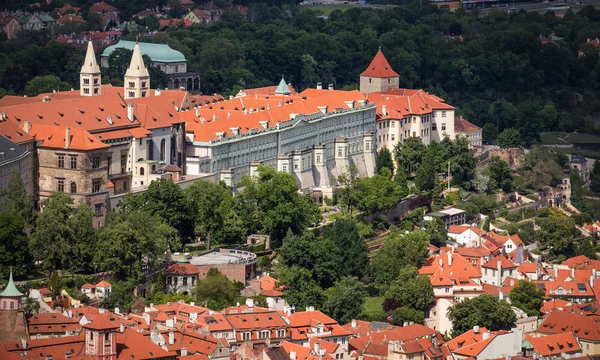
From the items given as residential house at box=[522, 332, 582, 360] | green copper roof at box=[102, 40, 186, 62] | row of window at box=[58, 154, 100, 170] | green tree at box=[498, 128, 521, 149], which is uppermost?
green copper roof at box=[102, 40, 186, 62]

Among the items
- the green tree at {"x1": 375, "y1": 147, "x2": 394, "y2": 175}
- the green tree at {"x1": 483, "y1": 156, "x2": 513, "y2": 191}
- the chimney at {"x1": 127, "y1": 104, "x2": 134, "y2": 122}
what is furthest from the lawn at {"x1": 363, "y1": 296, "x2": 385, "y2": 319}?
the green tree at {"x1": 483, "y1": 156, "x2": 513, "y2": 191}

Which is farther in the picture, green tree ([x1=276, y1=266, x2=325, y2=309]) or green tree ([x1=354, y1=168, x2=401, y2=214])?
green tree ([x1=354, y1=168, x2=401, y2=214])

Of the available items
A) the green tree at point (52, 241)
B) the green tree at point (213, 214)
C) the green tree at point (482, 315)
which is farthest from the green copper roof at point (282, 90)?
the green tree at point (52, 241)

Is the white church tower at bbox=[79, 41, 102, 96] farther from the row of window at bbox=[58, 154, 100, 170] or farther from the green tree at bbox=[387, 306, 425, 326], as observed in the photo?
the green tree at bbox=[387, 306, 425, 326]

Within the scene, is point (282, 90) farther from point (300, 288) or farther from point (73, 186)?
point (300, 288)

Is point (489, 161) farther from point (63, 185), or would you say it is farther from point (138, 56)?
point (63, 185)

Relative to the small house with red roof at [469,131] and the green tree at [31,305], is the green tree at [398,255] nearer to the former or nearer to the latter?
the green tree at [31,305]

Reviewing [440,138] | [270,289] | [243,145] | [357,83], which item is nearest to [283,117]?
[243,145]
